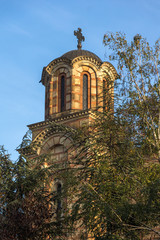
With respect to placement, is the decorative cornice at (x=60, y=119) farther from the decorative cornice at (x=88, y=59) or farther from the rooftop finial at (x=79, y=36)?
the rooftop finial at (x=79, y=36)

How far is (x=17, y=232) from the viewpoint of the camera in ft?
47.6

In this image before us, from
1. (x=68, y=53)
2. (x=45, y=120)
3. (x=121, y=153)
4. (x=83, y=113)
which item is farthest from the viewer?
(x=68, y=53)

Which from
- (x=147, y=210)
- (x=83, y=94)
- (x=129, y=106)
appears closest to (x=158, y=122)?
(x=129, y=106)

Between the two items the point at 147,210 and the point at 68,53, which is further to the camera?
the point at 68,53

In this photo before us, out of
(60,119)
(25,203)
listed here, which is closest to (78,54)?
(60,119)

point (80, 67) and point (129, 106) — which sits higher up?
point (80, 67)

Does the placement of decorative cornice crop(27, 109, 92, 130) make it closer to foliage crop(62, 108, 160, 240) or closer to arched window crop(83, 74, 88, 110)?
arched window crop(83, 74, 88, 110)

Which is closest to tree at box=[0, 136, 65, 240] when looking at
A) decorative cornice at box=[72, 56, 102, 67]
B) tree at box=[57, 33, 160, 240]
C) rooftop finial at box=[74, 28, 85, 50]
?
tree at box=[57, 33, 160, 240]

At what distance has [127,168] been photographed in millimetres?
13117

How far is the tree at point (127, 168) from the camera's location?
36.5 feet

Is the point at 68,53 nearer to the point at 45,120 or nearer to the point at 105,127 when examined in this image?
the point at 45,120

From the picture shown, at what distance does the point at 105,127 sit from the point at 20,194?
4.37m

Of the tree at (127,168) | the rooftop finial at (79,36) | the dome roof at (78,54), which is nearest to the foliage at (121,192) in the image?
the tree at (127,168)

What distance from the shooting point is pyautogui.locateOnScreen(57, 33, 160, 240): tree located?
36.5 ft
